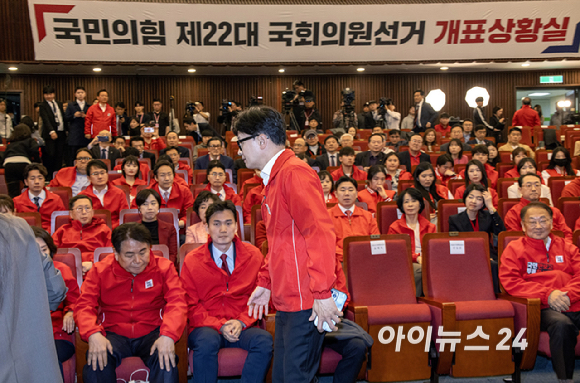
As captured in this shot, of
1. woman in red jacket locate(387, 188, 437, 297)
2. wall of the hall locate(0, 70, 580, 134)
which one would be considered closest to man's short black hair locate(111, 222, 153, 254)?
woman in red jacket locate(387, 188, 437, 297)

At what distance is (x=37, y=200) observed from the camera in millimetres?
4160

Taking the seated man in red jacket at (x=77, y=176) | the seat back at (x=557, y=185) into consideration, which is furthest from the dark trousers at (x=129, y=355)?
the seat back at (x=557, y=185)

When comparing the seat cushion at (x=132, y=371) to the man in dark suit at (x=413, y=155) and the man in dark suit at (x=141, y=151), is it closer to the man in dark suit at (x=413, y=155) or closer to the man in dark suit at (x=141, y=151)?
the man in dark suit at (x=413, y=155)

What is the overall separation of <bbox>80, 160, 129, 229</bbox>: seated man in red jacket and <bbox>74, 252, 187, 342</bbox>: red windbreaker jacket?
195cm

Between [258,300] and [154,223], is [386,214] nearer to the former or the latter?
[154,223]

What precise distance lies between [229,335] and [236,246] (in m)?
0.46

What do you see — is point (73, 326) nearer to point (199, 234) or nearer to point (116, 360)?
point (116, 360)

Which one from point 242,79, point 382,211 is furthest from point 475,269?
point 242,79

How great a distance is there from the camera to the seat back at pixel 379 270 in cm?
271

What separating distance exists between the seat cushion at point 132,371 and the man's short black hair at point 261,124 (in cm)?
124

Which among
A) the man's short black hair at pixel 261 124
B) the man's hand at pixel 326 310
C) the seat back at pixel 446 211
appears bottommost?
the man's hand at pixel 326 310

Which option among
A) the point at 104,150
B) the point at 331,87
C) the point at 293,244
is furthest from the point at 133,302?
the point at 331,87

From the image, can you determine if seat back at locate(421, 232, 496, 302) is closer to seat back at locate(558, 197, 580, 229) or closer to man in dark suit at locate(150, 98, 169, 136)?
seat back at locate(558, 197, 580, 229)

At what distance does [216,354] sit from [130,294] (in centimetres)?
52
